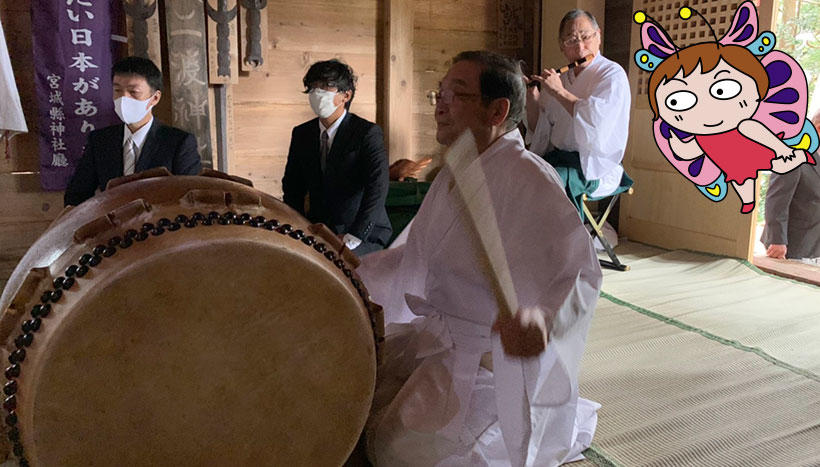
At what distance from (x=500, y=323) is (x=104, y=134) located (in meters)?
2.09

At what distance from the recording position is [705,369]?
2.61 meters

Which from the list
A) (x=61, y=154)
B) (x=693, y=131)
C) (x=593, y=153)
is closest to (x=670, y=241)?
(x=693, y=131)

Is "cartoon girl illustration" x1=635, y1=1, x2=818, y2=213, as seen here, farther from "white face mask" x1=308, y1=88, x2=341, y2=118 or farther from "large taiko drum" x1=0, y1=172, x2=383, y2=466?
"large taiko drum" x1=0, y1=172, x2=383, y2=466

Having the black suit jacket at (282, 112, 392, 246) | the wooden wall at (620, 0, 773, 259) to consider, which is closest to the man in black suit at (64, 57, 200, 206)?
the black suit jacket at (282, 112, 392, 246)

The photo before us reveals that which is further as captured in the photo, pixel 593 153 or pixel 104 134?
pixel 593 153

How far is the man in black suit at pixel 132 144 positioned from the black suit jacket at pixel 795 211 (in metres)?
3.71

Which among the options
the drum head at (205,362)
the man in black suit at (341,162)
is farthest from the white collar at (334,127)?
the drum head at (205,362)

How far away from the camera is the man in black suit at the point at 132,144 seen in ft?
8.88

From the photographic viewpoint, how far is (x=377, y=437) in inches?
64.8

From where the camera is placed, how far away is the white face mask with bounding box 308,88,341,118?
2.86m

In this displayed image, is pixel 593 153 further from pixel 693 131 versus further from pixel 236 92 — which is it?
pixel 236 92

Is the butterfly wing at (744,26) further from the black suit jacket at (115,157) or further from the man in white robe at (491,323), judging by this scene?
the black suit jacket at (115,157)

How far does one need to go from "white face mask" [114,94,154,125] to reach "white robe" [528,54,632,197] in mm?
2220

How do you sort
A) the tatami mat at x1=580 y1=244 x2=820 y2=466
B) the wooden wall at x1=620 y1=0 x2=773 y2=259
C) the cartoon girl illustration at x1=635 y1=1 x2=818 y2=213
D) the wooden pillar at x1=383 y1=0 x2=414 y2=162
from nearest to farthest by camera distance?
the tatami mat at x1=580 y1=244 x2=820 y2=466 → the cartoon girl illustration at x1=635 y1=1 x2=818 y2=213 → the wooden wall at x1=620 y1=0 x2=773 y2=259 → the wooden pillar at x1=383 y1=0 x2=414 y2=162
